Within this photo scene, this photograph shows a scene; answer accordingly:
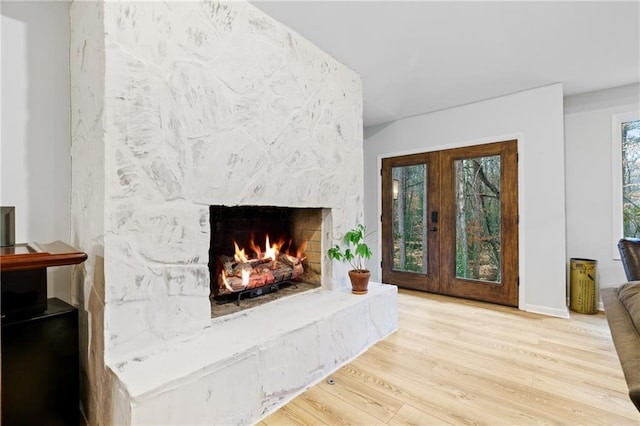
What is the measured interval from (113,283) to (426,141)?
12.8ft

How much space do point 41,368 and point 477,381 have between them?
2.38 m

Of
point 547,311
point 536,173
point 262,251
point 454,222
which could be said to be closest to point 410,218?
point 454,222

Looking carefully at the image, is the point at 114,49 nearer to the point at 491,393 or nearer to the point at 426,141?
the point at 491,393

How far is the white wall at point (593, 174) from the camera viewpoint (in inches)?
132

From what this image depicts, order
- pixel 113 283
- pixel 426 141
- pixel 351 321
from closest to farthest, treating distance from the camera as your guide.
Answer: pixel 113 283 → pixel 351 321 → pixel 426 141

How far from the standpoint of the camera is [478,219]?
12.5 ft

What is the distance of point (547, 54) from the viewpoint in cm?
271

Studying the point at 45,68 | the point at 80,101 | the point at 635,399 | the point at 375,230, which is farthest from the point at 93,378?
the point at 375,230

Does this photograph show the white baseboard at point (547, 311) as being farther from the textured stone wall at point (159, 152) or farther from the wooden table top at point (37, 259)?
the wooden table top at point (37, 259)

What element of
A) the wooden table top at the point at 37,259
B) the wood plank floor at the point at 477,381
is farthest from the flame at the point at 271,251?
the wooden table top at the point at 37,259

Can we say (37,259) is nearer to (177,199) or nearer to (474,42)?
(177,199)

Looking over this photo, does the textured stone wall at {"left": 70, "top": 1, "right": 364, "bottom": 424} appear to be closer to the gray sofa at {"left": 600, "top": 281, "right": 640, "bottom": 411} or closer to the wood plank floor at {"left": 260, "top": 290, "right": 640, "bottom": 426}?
the wood plank floor at {"left": 260, "top": 290, "right": 640, "bottom": 426}

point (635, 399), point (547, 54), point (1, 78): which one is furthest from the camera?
point (547, 54)

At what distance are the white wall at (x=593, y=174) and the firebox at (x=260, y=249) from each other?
312cm
